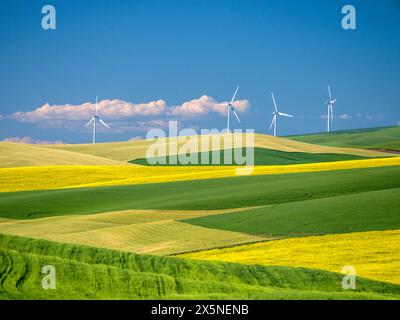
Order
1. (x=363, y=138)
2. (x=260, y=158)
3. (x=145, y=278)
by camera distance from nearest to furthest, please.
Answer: (x=145, y=278)
(x=260, y=158)
(x=363, y=138)

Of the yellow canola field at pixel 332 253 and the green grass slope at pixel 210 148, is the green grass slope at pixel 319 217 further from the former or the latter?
the green grass slope at pixel 210 148

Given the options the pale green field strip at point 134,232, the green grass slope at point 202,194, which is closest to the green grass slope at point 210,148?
the green grass slope at point 202,194

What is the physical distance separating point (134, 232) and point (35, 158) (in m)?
37.9

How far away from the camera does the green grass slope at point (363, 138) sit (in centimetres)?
9429

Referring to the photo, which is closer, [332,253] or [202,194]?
[332,253]

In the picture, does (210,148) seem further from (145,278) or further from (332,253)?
(145,278)

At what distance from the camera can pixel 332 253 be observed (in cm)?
→ 2166

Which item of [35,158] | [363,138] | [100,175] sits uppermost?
[363,138]

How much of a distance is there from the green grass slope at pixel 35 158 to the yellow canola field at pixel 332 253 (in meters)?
38.5

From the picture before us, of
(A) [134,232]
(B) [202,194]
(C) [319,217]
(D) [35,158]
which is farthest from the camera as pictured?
(D) [35,158]

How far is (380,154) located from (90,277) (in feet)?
212

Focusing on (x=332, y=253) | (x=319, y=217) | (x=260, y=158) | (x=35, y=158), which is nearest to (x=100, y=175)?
(x=35, y=158)
